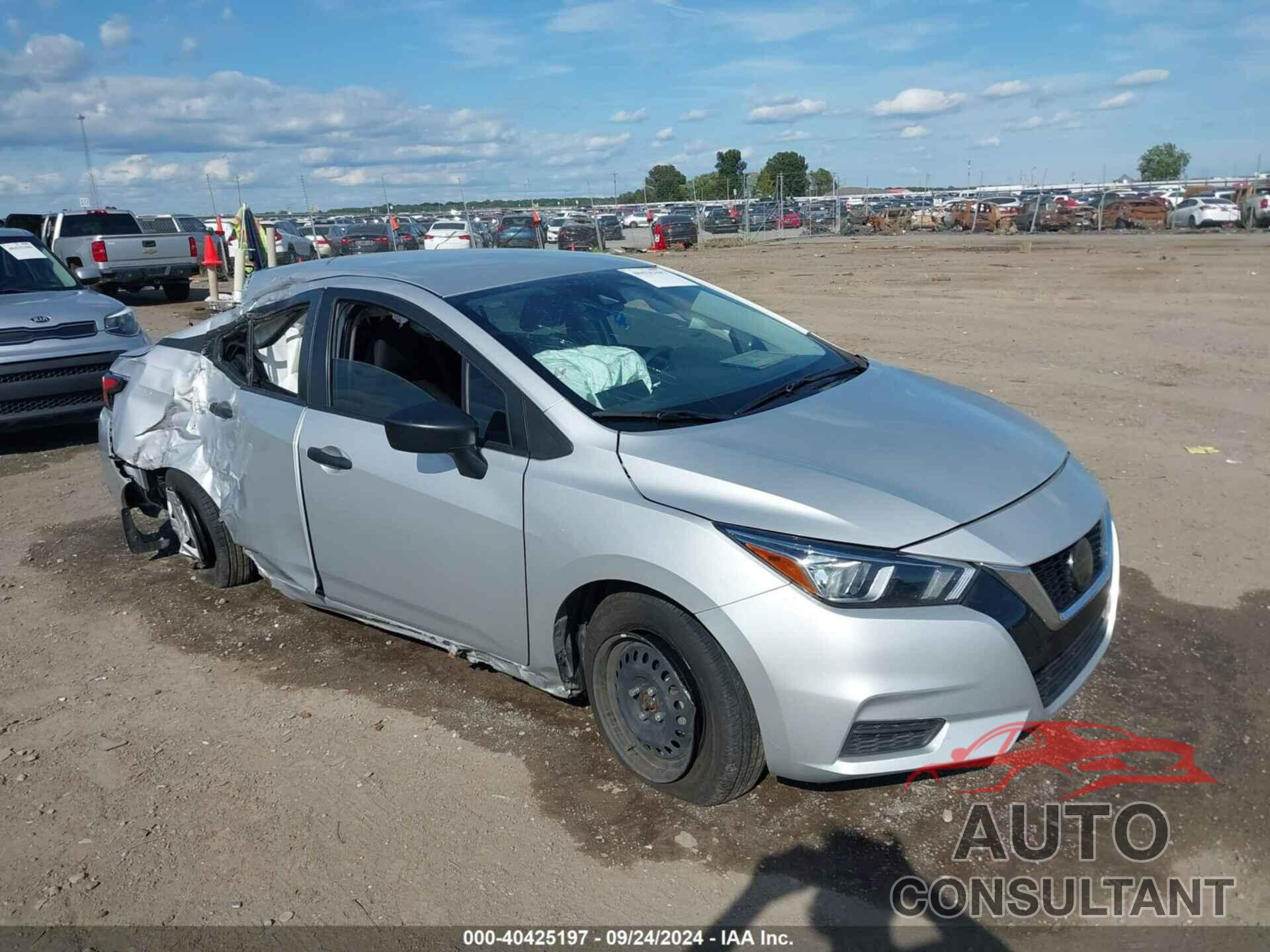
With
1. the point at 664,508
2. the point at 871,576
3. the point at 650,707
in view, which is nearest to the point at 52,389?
the point at 650,707

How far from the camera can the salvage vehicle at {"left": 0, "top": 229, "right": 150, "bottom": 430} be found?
8.33 metres

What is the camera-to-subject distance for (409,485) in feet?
12.4

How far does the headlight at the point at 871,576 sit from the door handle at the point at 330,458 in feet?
6.34

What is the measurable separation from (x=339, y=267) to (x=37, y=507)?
13.2 feet

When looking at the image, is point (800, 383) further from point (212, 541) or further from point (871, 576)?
point (212, 541)

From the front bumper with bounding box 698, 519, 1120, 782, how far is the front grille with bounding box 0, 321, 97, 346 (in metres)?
7.69

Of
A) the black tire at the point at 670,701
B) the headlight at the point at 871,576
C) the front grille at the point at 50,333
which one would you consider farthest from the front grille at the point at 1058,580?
the front grille at the point at 50,333

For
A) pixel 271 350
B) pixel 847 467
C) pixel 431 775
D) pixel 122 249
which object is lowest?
pixel 431 775

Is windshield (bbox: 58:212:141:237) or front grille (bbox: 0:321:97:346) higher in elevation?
windshield (bbox: 58:212:141:237)

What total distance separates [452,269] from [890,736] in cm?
262

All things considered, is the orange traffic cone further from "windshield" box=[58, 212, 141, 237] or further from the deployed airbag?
the deployed airbag

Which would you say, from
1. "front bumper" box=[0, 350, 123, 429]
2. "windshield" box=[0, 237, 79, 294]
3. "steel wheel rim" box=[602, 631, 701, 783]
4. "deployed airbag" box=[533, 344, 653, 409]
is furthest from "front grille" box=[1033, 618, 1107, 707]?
"windshield" box=[0, 237, 79, 294]

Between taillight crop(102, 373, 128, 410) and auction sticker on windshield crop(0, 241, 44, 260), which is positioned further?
auction sticker on windshield crop(0, 241, 44, 260)

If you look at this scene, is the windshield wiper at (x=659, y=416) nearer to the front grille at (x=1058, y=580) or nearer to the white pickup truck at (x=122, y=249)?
the front grille at (x=1058, y=580)
